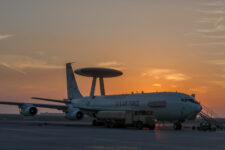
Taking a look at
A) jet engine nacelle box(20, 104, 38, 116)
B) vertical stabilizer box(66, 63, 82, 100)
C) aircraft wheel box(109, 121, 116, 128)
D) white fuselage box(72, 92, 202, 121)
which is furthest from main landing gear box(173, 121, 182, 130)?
vertical stabilizer box(66, 63, 82, 100)

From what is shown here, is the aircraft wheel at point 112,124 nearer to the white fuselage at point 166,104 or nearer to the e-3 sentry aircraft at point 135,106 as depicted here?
the e-3 sentry aircraft at point 135,106

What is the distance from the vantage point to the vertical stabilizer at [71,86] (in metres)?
74.7

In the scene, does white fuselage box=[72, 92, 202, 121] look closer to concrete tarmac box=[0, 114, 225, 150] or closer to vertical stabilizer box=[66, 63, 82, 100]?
concrete tarmac box=[0, 114, 225, 150]

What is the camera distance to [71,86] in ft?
249

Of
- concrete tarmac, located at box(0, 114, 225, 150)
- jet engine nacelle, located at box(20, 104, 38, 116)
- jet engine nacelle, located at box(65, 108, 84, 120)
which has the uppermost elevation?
jet engine nacelle, located at box(20, 104, 38, 116)

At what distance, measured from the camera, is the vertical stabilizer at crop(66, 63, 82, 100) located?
245ft

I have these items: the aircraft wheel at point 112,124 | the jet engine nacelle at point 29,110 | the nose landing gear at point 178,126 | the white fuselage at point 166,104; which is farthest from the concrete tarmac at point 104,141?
the jet engine nacelle at point 29,110

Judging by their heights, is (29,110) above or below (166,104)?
below

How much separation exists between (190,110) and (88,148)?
26518mm

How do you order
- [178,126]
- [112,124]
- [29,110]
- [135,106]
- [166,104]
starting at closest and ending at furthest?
1. [178,126]
2. [166,104]
3. [112,124]
4. [135,106]
5. [29,110]

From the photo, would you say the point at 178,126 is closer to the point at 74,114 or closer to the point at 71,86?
the point at 74,114

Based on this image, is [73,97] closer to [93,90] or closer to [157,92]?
[93,90]

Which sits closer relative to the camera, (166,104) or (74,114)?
(166,104)

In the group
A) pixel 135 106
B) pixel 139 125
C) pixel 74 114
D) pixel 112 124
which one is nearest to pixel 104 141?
pixel 139 125
